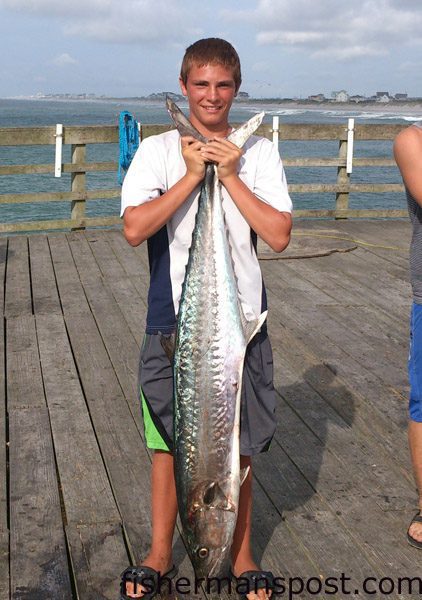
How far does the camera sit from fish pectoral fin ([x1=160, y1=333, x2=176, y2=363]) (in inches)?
93.8

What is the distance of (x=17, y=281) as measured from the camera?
696 centimetres

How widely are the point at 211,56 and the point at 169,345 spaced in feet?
2.74

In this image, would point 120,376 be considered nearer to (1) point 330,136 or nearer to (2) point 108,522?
(2) point 108,522

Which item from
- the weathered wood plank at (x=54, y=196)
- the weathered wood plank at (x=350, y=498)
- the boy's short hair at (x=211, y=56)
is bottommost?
the weathered wood plank at (x=350, y=498)

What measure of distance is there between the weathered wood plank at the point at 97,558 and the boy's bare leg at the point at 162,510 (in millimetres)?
127

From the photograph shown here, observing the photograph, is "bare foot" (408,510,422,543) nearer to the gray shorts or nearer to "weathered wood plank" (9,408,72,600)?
the gray shorts

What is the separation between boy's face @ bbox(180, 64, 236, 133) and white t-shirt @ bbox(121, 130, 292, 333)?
0.40 ft

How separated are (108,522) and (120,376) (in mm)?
1625

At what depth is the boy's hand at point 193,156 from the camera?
7.36 ft

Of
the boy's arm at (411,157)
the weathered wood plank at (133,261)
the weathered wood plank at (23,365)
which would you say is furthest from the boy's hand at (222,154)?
the weathered wood plank at (133,261)

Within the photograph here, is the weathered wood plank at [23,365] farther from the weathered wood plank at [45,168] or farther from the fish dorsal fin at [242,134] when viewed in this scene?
the weathered wood plank at [45,168]

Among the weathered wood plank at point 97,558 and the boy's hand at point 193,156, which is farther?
the weathered wood plank at point 97,558

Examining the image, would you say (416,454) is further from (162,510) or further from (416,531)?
(162,510)

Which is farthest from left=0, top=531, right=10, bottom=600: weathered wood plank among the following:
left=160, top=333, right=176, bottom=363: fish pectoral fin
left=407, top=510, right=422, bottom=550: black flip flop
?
left=407, top=510, right=422, bottom=550: black flip flop
